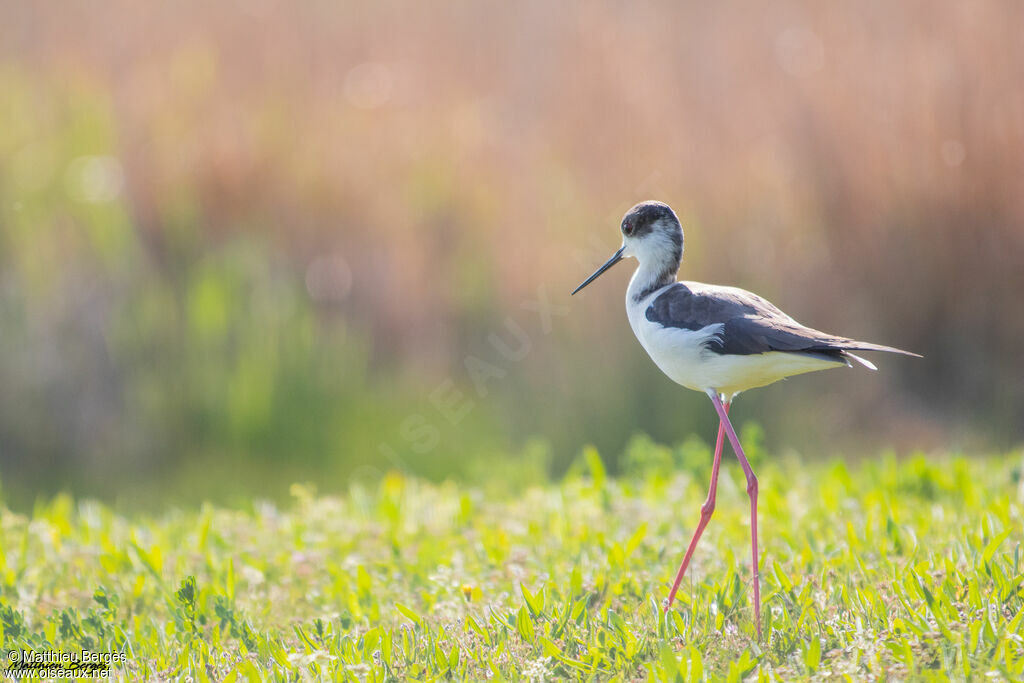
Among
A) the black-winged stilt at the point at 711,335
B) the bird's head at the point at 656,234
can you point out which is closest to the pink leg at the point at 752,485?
the black-winged stilt at the point at 711,335

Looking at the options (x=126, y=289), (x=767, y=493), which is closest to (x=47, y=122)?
(x=126, y=289)

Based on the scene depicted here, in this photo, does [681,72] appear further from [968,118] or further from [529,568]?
[529,568]

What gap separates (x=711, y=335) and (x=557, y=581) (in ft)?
4.22

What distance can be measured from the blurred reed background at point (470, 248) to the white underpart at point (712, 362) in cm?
323

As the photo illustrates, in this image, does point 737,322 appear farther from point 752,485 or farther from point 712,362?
point 752,485

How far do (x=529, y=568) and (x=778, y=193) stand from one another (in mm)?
4349

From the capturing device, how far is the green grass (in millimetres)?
3734

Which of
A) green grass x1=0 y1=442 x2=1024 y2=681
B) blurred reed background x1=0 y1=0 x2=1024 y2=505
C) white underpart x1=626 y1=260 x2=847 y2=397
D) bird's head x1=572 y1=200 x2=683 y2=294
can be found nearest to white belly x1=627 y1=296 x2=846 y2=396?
white underpart x1=626 y1=260 x2=847 y2=397

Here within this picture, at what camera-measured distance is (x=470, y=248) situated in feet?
28.1

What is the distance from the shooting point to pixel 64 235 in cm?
826

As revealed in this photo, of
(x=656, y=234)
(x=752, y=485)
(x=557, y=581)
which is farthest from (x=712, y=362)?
(x=557, y=581)

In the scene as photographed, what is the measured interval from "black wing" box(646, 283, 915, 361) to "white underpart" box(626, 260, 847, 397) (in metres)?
0.02

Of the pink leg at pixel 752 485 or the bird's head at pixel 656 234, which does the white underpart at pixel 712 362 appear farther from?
the bird's head at pixel 656 234

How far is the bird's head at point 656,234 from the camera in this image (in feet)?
14.2
